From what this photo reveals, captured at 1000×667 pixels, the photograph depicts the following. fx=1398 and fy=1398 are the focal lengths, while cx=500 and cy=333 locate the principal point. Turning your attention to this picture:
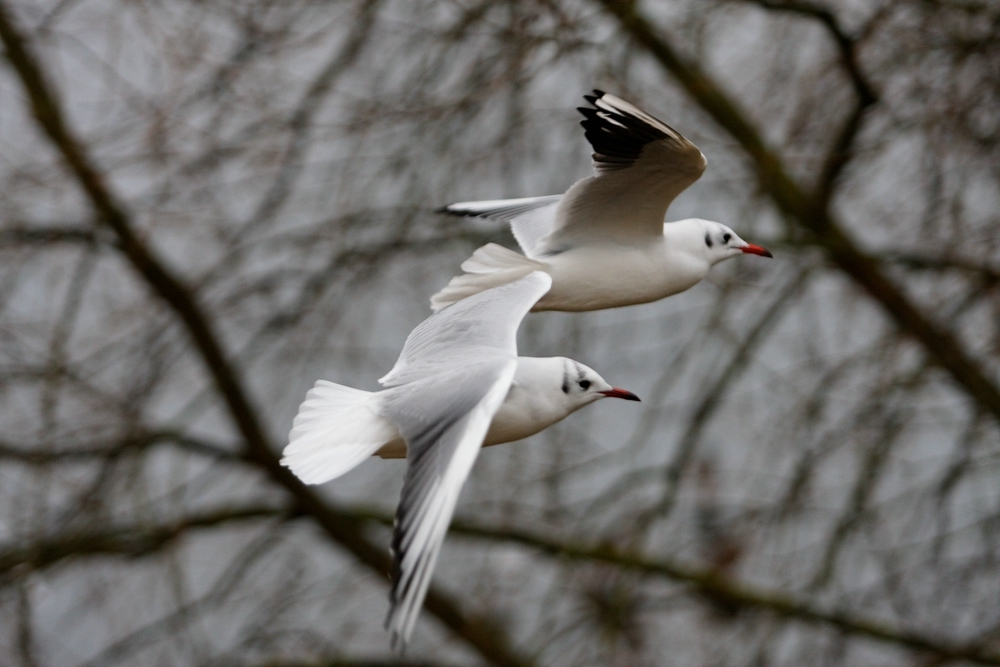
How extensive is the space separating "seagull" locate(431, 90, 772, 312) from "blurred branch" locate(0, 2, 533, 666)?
3.98 feet

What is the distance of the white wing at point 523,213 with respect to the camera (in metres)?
3.10

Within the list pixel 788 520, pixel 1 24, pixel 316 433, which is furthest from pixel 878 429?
pixel 1 24

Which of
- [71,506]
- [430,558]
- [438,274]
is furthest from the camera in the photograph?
[438,274]

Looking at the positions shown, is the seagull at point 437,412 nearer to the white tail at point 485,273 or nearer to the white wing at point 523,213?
→ the white tail at point 485,273

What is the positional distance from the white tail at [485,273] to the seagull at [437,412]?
0.16 metres

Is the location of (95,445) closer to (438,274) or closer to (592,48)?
(438,274)

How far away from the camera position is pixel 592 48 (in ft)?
11.6

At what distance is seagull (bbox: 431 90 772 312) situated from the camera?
8.84 ft

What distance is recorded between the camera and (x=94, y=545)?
14.0 feet

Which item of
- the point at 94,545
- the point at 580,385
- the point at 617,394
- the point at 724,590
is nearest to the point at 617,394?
the point at 617,394

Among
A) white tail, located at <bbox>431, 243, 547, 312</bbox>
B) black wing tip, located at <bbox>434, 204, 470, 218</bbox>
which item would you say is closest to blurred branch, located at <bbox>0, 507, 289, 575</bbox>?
black wing tip, located at <bbox>434, 204, 470, 218</bbox>

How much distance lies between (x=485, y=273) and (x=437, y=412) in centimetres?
82

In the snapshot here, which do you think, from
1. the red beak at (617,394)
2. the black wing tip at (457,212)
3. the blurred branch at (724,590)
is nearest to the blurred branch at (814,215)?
the blurred branch at (724,590)

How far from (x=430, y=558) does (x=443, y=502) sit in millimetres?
100
